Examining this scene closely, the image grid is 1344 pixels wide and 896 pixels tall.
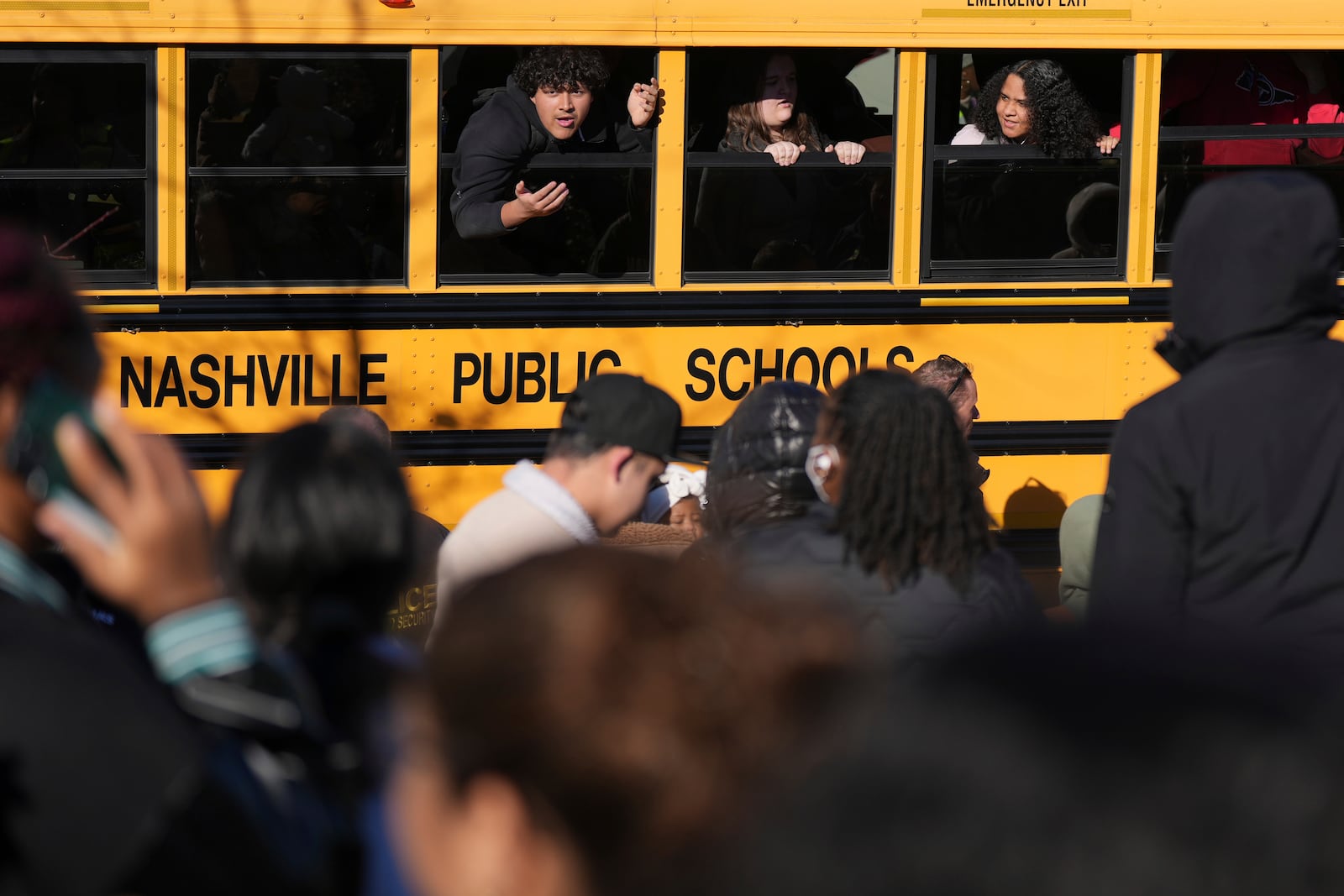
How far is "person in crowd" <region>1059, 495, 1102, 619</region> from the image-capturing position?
137 inches

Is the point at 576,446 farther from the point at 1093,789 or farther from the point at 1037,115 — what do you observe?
the point at 1037,115

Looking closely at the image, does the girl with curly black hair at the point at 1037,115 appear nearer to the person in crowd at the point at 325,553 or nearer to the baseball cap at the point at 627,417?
the baseball cap at the point at 627,417

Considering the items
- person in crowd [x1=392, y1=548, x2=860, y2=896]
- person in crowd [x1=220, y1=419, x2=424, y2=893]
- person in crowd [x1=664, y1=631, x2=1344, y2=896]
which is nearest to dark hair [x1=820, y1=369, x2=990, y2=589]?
person in crowd [x1=220, y1=419, x2=424, y2=893]

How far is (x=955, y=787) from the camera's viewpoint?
18.3 inches

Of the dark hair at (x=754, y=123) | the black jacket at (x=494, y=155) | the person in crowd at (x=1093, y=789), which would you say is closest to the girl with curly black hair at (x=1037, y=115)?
the dark hair at (x=754, y=123)

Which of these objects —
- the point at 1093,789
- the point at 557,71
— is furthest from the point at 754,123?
the point at 1093,789

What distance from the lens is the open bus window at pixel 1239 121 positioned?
4887mm

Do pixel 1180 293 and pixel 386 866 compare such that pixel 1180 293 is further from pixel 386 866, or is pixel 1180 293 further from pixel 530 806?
pixel 530 806

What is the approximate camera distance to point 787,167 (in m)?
4.71

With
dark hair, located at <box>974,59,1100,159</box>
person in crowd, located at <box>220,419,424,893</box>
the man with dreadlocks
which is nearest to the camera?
person in crowd, located at <box>220,419,424,893</box>

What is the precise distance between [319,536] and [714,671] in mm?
647

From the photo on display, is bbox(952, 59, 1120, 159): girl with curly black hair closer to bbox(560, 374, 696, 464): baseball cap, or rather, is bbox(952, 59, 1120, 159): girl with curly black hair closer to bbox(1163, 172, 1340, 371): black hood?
bbox(560, 374, 696, 464): baseball cap

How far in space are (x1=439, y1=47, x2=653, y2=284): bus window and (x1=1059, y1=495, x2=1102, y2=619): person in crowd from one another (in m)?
1.67

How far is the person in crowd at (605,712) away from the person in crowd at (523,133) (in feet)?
12.4
